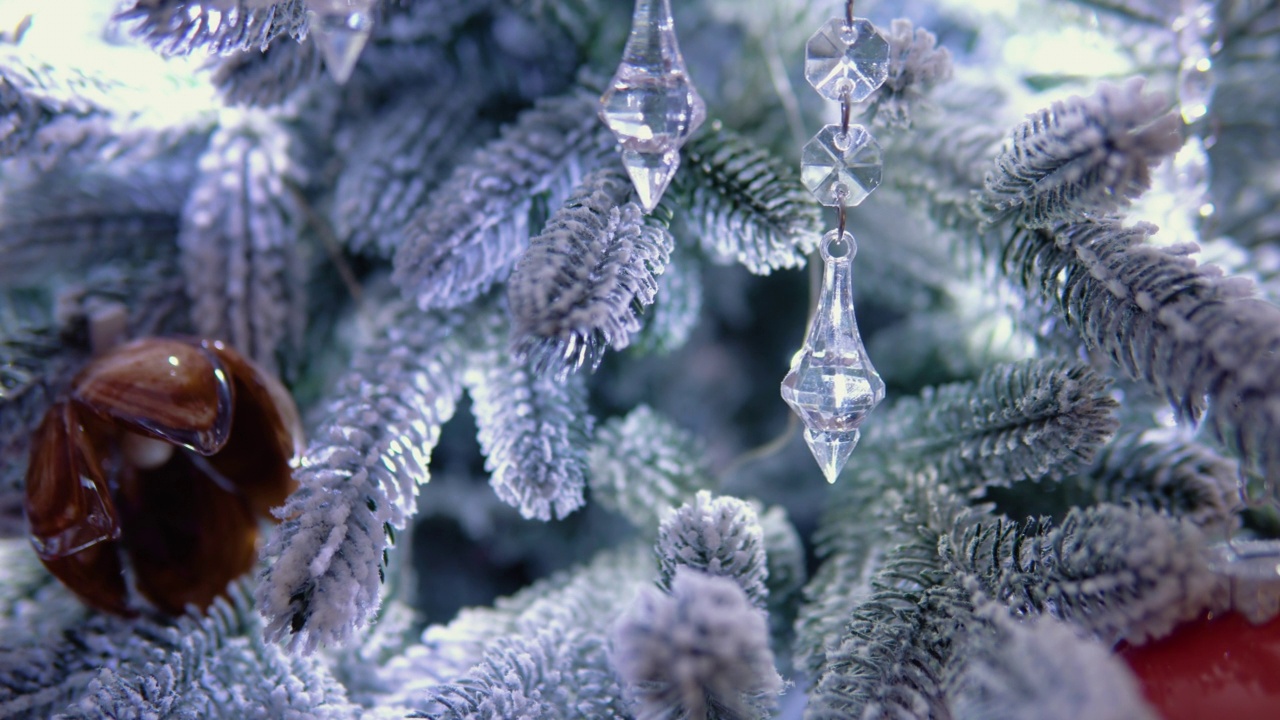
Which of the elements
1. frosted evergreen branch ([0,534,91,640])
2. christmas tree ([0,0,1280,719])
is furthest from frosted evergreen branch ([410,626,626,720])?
frosted evergreen branch ([0,534,91,640])

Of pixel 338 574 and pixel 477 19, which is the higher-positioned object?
pixel 477 19

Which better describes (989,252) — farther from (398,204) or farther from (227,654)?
(227,654)

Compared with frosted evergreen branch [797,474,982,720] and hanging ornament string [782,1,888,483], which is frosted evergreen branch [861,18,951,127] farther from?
frosted evergreen branch [797,474,982,720]

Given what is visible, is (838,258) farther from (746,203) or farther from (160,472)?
(160,472)

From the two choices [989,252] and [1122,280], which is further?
A: [989,252]

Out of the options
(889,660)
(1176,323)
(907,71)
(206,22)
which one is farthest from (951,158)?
(206,22)

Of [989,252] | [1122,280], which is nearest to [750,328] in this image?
[989,252]

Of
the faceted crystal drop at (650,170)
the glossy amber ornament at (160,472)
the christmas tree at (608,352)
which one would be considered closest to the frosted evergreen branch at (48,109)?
the christmas tree at (608,352)
